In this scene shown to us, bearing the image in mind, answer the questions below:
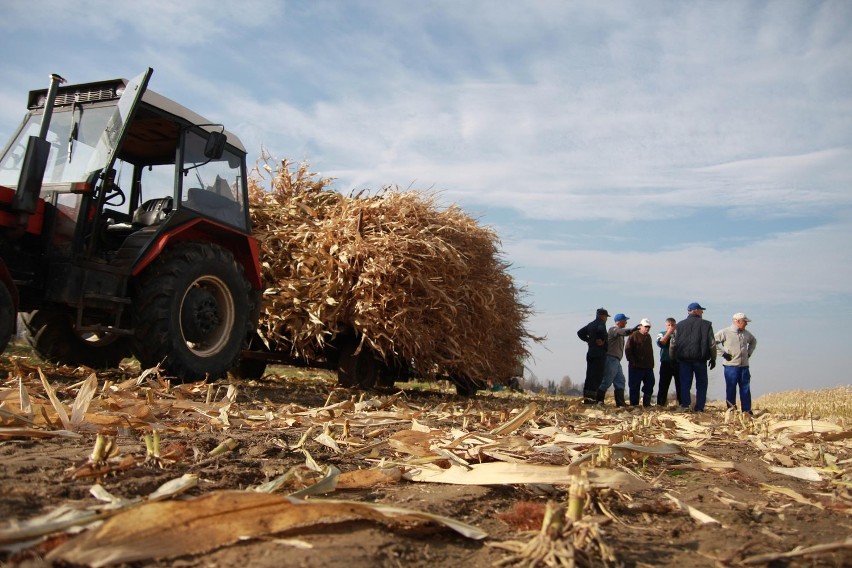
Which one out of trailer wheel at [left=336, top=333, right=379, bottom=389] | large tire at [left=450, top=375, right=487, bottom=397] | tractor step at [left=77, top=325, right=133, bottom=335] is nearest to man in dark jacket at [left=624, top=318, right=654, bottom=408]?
large tire at [left=450, top=375, right=487, bottom=397]

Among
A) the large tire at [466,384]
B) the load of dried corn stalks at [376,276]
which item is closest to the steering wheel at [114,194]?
the load of dried corn stalks at [376,276]

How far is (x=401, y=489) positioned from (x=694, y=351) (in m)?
9.29

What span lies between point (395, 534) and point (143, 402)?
239 cm

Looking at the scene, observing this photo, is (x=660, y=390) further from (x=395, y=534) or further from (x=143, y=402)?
(x=395, y=534)

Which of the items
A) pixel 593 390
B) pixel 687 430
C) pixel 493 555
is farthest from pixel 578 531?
pixel 593 390

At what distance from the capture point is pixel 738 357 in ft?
33.0

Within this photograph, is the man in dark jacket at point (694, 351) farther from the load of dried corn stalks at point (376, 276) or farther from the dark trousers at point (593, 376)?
the load of dried corn stalks at point (376, 276)

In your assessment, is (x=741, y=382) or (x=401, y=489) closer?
(x=401, y=489)

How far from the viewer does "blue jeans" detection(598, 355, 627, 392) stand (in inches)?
447

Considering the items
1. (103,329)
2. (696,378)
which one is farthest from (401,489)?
(696,378)

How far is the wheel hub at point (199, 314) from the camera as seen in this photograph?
18.5 feet

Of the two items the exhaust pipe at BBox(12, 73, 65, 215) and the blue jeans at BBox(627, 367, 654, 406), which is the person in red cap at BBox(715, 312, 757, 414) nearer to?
the blue jeans at BBox(627, 367, 654, 406)

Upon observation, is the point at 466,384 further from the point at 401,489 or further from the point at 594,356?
the point at 401,489

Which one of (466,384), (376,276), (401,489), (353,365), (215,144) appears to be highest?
(215,144)
